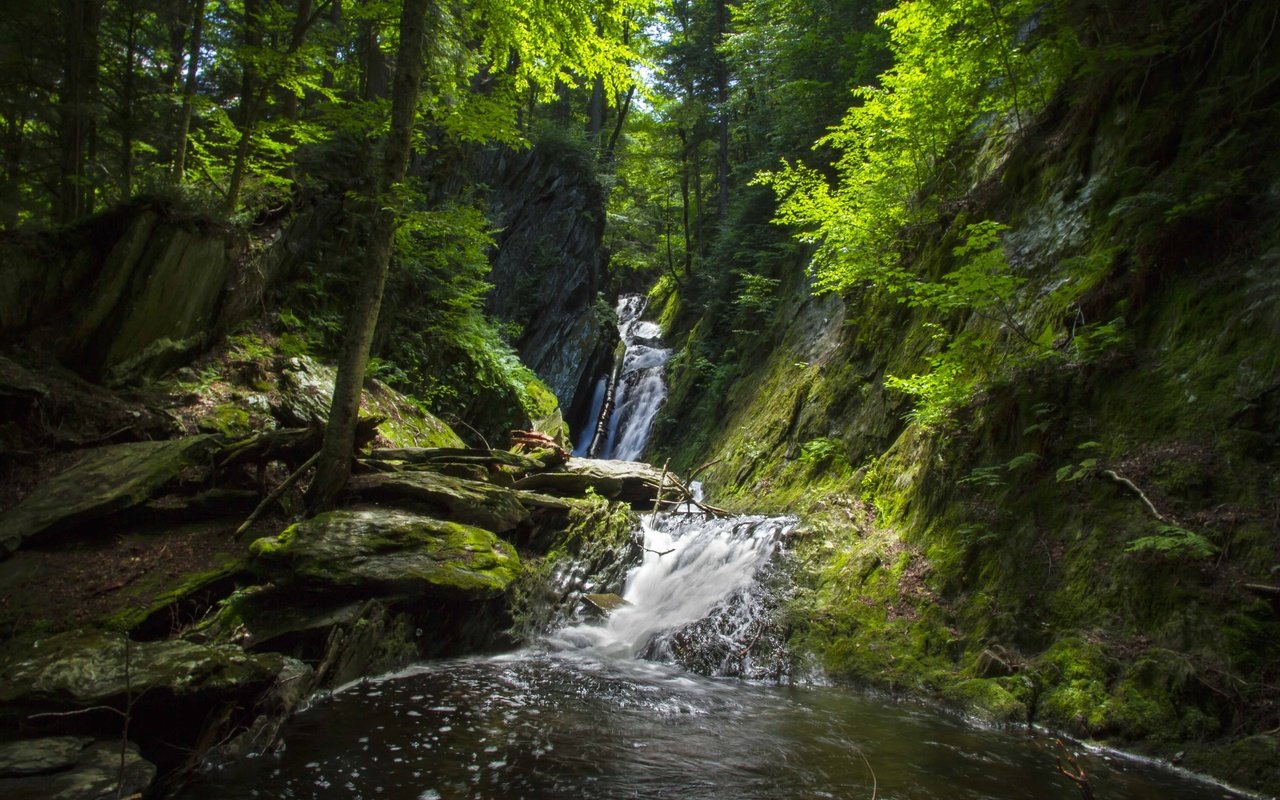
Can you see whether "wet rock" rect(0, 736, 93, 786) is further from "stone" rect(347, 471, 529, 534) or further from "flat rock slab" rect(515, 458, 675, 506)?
"flat rock slab" rect(515, 458, 675, 506)

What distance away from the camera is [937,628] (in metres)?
6.52

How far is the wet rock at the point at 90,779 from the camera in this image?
302 cm

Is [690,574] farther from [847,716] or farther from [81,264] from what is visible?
[81,264]

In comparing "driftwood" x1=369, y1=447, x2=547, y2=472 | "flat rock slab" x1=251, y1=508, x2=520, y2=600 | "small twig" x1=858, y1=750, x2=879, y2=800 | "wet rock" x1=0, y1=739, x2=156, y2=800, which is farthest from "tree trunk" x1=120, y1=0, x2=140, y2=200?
"small twig" x1=858, y1=750, x2=879, y2=800

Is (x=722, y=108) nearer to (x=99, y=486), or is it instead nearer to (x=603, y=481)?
(x=603, y=481)

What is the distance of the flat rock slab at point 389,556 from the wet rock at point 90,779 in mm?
2253

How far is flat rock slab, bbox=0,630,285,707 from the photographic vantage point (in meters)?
3.64

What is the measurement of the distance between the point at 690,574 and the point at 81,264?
8898 mm

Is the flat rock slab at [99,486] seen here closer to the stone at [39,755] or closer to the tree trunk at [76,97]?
the stone at [39,755]

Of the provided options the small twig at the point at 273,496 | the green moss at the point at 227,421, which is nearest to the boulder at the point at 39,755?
the small twig at the point at 273,496

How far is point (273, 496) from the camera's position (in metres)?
6.62

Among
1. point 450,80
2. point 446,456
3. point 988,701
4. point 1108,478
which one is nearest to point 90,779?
point 446,456

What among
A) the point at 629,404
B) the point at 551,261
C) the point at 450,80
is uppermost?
the point at 450,80

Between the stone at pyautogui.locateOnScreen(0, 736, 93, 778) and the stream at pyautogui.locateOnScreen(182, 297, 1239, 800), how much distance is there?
67 cm
